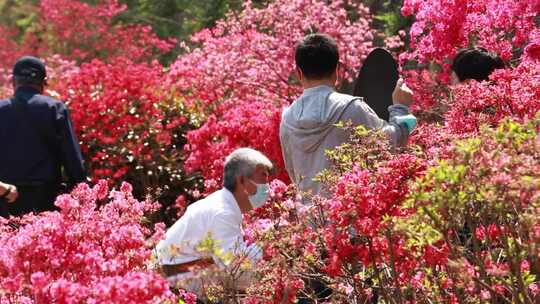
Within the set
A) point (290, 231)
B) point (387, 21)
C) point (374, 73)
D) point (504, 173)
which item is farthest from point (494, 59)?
point (387, 21)

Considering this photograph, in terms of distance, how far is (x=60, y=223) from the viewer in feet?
13.9

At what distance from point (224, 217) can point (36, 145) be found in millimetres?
2559

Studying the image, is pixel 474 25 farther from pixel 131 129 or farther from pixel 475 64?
pixel 131 129

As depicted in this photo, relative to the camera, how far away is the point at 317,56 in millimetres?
4922

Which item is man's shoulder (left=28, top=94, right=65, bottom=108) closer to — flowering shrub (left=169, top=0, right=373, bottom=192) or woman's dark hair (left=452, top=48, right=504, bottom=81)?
flowering shrub (left=169, top=0, right=373, bottom=192)

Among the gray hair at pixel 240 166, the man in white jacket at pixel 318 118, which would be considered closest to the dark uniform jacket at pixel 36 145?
the gray hair at pixel 240 166

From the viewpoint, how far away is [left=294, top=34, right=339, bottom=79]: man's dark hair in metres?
4.92

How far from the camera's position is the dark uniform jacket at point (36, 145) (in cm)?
698

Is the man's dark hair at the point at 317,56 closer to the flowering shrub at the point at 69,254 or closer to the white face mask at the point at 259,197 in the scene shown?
the white face mask at the point at 259,197

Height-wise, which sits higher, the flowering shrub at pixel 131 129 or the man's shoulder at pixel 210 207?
the man's shoulder at pixel 210 207

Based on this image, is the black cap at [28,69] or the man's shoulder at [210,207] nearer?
the man's shoulder at [210,207]

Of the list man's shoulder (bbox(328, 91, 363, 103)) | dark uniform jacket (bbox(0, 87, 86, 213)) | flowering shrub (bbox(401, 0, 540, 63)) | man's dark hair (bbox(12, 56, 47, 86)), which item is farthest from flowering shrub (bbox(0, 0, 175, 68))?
man's shoulder (bbox(328, 91, 363, 103))

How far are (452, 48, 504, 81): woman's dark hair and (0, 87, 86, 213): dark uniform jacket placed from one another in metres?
2.70

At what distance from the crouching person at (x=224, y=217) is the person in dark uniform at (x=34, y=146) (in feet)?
7.19
